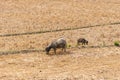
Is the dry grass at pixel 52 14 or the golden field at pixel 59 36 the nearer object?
the golden field at pixel 59 36

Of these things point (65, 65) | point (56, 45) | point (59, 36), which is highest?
point (59, 36)

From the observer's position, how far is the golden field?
2262 cm

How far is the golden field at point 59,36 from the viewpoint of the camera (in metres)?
22.6

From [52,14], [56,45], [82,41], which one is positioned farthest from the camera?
[52,14]

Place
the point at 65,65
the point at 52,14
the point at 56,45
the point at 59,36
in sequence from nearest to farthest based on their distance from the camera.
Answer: the point at 65,65 < the point at 56,45 < the point at 59,36 < the point at 52,14

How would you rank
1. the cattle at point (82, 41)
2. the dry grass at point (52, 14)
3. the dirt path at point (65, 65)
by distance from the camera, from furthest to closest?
the dry grass at point (52, 14), the cattle at point (82, 41), the dirt path at point (65, 65)

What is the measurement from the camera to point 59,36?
33250 mm

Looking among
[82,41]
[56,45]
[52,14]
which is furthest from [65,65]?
[52,14]

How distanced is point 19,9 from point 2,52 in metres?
17.8

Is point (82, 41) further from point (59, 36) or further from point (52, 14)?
point (52, 14)

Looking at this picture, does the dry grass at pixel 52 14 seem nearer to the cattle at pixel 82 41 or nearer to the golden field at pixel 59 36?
the golden field at pixel 59 36

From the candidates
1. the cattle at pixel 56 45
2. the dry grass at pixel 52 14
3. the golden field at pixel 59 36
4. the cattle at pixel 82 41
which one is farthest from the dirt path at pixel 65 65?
the dry grass at pixel 52 14

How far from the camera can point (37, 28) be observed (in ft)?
119

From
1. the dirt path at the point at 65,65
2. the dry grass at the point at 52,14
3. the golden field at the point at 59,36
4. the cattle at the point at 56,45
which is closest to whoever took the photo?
the dirt path at the point at 65,65
